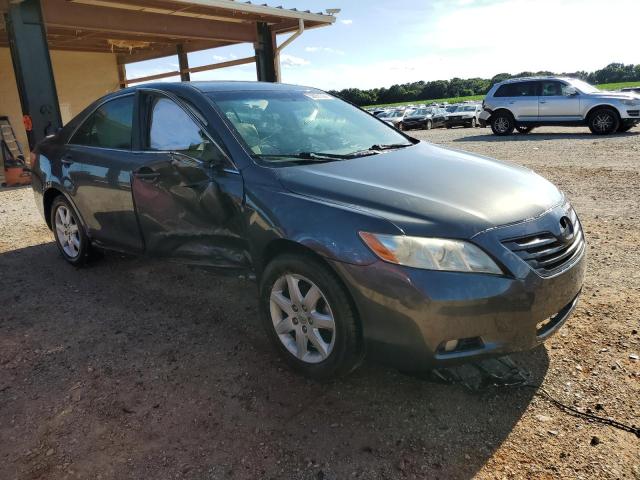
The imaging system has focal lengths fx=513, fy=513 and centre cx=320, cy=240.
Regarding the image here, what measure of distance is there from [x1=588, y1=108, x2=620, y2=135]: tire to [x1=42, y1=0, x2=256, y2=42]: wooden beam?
1001cm

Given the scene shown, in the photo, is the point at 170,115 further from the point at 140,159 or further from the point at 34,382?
the point at 34,382

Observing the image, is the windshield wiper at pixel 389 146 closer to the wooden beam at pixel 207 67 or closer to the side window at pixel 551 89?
→ the wooden beam at pixel 207 67

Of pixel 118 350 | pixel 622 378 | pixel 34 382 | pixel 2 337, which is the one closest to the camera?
pixel 622 378

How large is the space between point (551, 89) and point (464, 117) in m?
11.9

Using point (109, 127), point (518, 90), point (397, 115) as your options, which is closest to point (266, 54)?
point (518, 90)

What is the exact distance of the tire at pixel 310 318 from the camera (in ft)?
8.32

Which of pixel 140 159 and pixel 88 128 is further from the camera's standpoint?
pixel 88 128

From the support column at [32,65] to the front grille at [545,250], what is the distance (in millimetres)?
9743

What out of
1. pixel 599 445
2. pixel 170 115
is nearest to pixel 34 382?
pixel 170 115

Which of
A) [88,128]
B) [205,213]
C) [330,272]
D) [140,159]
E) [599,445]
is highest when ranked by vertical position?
[88,128]

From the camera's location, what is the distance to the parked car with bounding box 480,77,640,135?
1462 cm

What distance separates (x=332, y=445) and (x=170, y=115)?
8.25ft

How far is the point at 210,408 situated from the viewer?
264cm

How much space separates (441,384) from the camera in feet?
8.99
